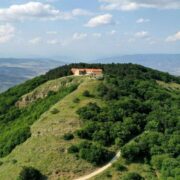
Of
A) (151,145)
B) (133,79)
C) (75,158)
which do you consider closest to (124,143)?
(151,145)

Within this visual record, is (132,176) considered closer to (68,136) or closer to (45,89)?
(68,136)

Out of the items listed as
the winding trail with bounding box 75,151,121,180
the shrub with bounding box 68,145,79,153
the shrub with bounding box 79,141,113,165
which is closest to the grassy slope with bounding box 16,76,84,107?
the shrub with bounding box 79,141,113,165

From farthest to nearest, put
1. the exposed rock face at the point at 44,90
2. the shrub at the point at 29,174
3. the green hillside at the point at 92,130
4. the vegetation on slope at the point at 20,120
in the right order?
the exposed rock face at the point at 44,90 < the vegetation on slope at the point at 20,120 < the green hillside at the point at 92,130 < the shrub at the point at 29,174

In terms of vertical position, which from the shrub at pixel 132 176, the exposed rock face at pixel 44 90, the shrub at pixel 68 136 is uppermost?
the exposed rock face at pixel 44 90

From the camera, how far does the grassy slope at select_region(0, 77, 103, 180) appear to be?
83.8 meters

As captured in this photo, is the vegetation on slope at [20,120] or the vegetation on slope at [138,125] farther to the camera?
the vegetation on slope at [20,120]

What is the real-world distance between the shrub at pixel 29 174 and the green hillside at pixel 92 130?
1.63 meters

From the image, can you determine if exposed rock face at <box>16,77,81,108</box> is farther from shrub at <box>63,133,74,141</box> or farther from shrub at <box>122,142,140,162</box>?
shrub at <box>122,142,140,162</box>

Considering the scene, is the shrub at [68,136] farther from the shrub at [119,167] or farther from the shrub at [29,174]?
the shrub at [119,167]

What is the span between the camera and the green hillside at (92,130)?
3327 inches

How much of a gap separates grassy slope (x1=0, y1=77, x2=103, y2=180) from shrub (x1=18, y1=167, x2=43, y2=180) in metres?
1.69

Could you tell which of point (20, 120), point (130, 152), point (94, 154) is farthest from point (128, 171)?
point (20, 120)

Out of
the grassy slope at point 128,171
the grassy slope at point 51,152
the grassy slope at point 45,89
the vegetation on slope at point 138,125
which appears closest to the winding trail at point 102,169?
the grassy slope at point 51,152

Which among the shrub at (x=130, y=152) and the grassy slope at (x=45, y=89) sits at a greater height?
the grassy slope at (x=45, y=89)
